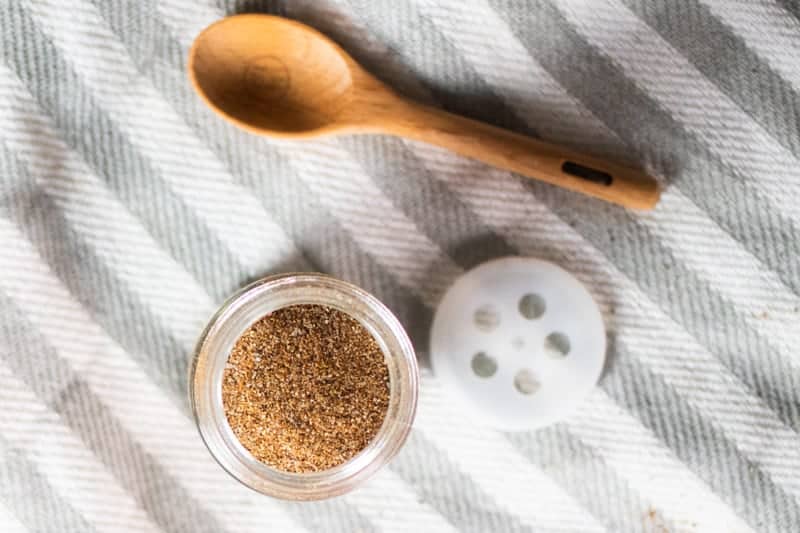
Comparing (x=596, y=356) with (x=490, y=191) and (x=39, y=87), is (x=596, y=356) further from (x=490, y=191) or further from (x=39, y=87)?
(x=39, y=87)

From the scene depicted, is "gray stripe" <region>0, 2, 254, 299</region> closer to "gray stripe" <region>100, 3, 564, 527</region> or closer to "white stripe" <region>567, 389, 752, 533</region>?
"gray stripe" <region>100, 3, 564, 527</region>

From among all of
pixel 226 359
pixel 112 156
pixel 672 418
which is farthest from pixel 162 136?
pixel 672 418

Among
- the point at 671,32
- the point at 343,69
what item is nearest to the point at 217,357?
the point at 343,69

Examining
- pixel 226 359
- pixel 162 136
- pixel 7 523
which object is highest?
pixel 162 136

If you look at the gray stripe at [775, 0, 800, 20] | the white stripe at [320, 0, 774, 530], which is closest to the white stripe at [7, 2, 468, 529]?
the white stripe at [320, 0, 774, 530]

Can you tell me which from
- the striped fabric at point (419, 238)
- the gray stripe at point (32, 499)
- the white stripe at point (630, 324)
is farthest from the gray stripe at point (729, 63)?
the gray stripe at point (32, 499)

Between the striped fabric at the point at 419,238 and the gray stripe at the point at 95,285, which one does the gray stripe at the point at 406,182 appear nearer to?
the striped fabric at the point at 419,238

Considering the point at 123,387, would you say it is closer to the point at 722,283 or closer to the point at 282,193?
the point at 282,193
